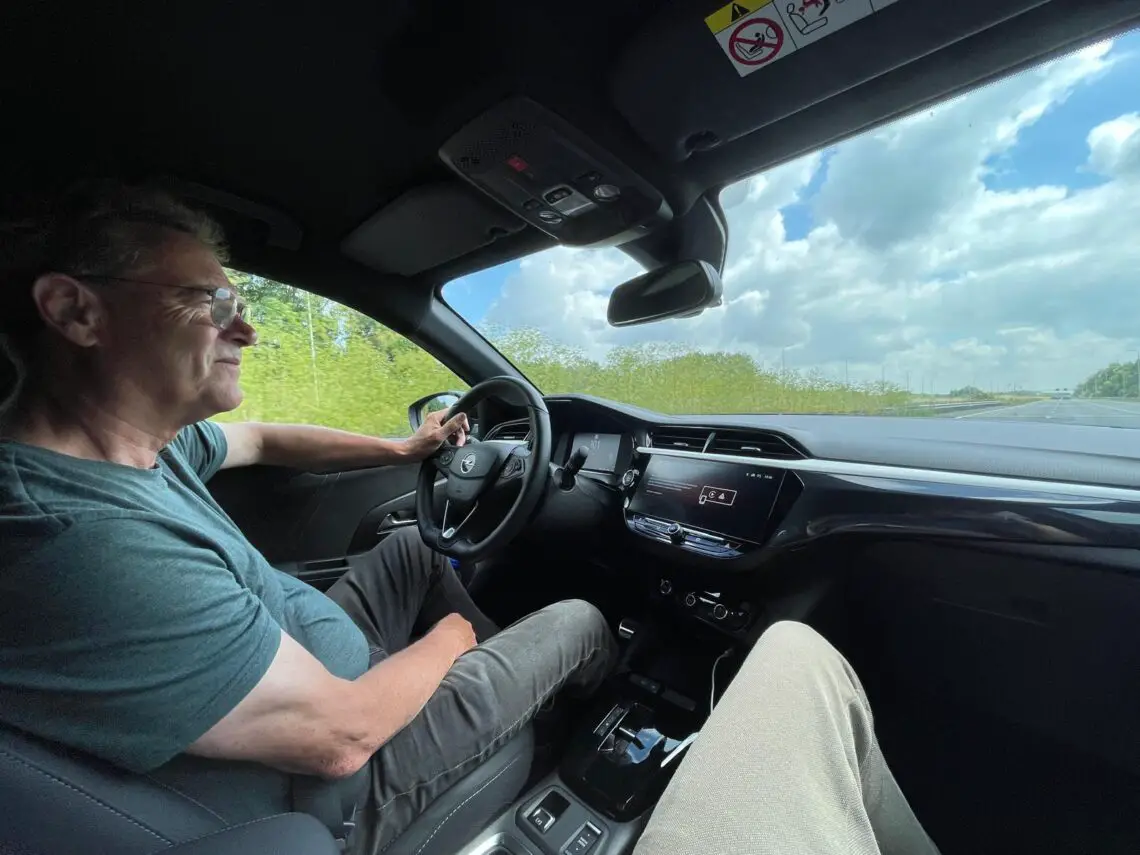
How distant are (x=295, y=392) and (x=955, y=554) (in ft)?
7.99

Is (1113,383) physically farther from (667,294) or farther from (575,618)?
(575,618)

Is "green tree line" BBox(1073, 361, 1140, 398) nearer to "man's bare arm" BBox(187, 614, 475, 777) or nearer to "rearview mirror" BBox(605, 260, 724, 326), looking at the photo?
"rearview mirror" BBox(605, 260, 724, 326)

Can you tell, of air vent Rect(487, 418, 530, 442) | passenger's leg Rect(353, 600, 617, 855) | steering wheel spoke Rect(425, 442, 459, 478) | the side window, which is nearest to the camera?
passenger's leg Rect(353, 600, 617, 855)

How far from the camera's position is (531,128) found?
1529mm

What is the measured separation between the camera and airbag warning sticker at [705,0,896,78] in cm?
110

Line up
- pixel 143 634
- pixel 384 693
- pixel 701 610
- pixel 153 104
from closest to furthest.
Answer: pixel 143 634 < pixel 384 693 < pixel 153 104 < pixel 701 610

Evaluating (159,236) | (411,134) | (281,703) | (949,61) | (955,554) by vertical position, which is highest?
(949,61)

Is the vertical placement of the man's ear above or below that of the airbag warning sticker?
below

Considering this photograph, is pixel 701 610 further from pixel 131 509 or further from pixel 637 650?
pixel 131 509

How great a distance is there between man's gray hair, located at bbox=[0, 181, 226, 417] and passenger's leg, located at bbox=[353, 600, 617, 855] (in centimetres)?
98

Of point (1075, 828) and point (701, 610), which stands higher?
point (701, 610)

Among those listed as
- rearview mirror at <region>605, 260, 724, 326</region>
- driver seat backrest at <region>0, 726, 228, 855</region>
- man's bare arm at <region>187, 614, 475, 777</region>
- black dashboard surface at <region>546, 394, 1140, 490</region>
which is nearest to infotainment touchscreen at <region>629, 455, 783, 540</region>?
black dashboard surface at <region>546, 394, 1140, 490</region>

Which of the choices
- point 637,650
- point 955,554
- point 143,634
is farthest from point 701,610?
point 143,634

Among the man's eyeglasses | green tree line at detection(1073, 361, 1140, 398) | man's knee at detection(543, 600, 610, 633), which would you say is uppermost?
green tree line at detection(1073, 361, 1140, 398)
